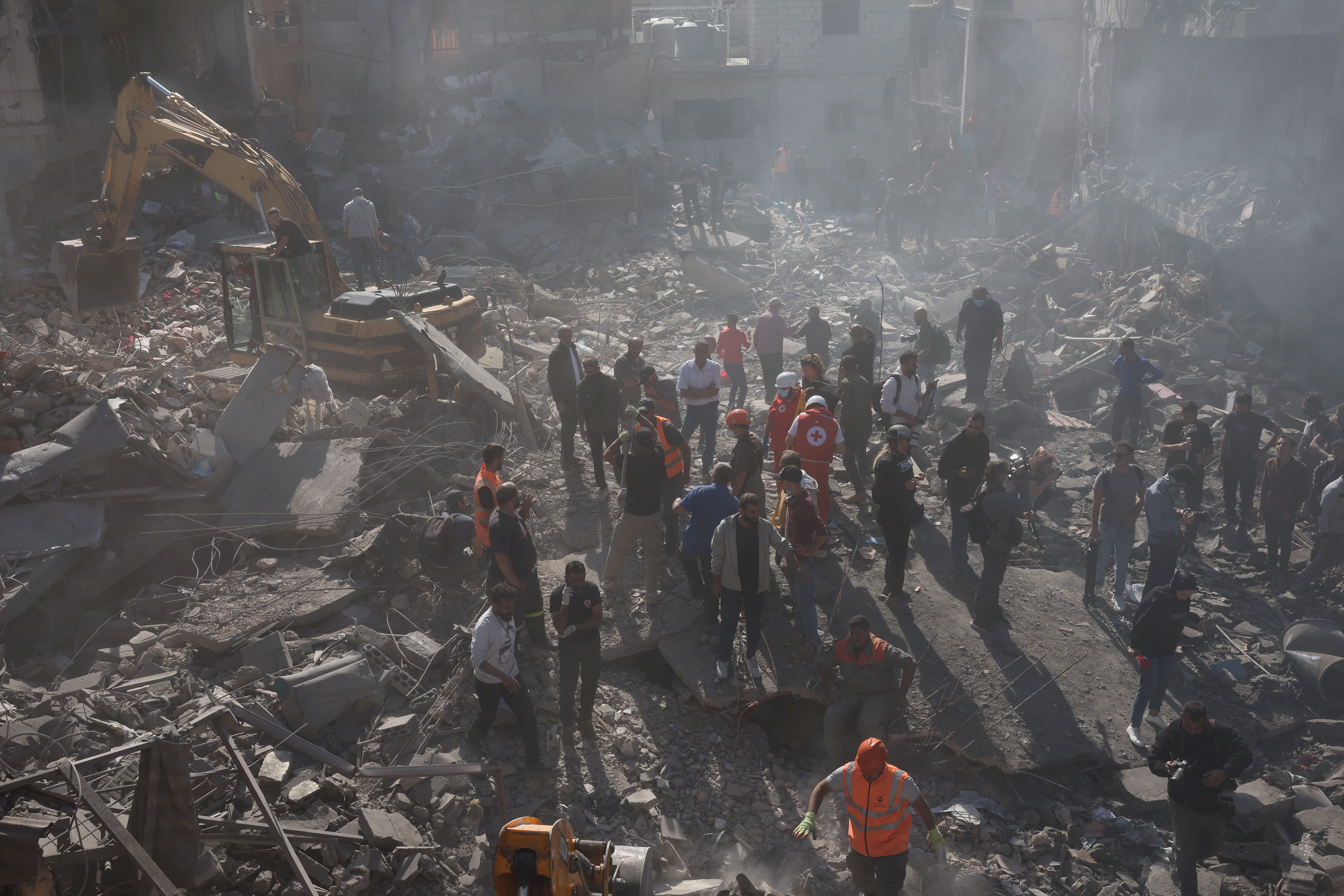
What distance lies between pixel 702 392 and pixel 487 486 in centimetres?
300

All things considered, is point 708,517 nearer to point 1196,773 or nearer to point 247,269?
point 1196,773

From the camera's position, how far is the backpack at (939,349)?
→ 11.5 meters

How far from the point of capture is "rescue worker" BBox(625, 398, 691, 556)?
7.54 metres

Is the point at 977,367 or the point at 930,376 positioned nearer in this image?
the point at 977,367

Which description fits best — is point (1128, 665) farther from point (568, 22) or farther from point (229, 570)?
point (568, 22)

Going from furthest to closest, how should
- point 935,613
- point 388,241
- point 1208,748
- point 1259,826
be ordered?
point 388,241 → point 935,613 → point 1259,826 → point 1208,748

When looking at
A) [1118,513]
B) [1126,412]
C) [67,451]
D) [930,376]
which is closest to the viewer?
[1118,513]

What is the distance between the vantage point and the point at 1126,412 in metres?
10.6

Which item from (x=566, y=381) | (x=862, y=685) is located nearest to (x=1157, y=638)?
(x=862, y=685)

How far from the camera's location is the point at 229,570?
323 inches

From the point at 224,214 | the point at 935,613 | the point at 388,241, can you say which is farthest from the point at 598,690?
the point at 224,214

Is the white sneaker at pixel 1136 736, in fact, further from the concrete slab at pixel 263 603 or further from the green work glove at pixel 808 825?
the concrete slab at pixel 263 603

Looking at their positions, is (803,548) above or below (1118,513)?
above

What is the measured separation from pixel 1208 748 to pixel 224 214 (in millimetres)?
19523
